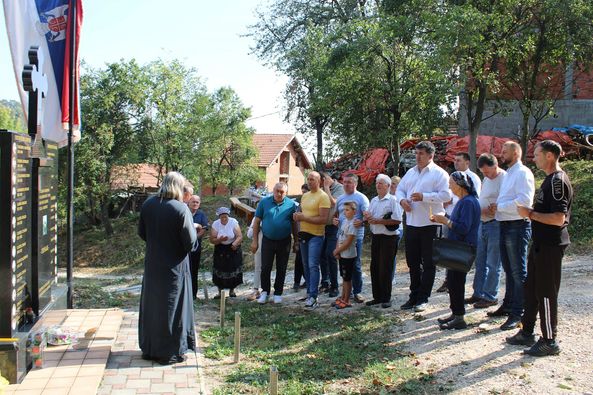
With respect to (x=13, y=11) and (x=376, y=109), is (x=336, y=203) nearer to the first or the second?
(x=13, y=11)

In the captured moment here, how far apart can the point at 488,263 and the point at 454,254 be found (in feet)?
3.96

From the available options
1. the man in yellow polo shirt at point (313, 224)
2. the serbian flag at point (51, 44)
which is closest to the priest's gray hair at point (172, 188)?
the serbian flag at point (51, 44)

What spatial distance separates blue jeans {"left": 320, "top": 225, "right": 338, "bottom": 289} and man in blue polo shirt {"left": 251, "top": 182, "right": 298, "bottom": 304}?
0.58 metres

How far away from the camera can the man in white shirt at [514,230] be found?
583 cm

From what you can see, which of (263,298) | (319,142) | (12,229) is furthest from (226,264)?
(319,142)

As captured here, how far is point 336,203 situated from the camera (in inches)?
318

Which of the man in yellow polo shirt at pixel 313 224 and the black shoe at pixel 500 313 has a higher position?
the man in yellow polo shirt at pixel 313 224

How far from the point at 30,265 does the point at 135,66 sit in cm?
1700

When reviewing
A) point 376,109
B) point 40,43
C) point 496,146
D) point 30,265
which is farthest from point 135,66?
point 30,265

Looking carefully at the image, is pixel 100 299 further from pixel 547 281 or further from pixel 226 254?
pixel 547 281

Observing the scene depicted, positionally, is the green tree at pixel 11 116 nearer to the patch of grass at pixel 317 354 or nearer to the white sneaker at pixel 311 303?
the patch of grass at pixel 317 354

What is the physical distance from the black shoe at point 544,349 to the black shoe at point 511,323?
2.60 feet

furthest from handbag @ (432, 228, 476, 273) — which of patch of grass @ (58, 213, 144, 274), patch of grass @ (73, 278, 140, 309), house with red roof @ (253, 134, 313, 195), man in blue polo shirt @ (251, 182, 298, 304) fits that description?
house with red roof @ (253, 134, 313, 195)

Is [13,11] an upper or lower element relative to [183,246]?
upper
